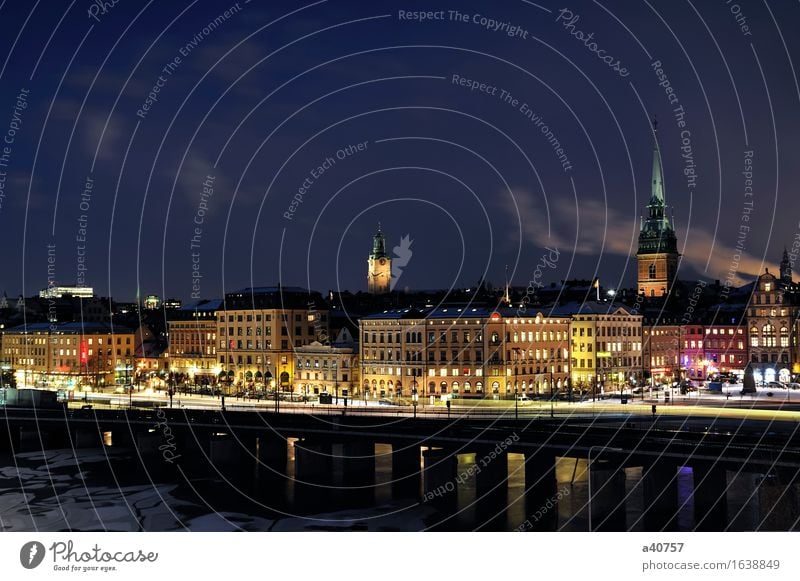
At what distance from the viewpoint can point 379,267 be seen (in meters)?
150

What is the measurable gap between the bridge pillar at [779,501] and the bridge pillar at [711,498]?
157cm

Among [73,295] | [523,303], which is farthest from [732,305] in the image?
[73,295]

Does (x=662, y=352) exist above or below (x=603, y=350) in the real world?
below

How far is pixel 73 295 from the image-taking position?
564 ft

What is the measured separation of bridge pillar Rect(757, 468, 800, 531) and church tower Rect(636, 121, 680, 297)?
285 feet

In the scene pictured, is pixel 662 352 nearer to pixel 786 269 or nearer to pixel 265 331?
pixel 786 269

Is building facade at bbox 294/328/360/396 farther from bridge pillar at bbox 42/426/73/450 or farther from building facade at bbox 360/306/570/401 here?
bridge pillar at bbox 42/426/73/450

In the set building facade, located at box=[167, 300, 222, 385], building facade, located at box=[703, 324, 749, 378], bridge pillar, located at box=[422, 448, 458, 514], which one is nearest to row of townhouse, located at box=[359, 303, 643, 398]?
building facade, located at box=[703, 324, 749, 378]

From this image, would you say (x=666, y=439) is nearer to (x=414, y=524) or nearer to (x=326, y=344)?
(x=414, y=524)

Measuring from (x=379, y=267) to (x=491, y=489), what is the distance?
100747 mm

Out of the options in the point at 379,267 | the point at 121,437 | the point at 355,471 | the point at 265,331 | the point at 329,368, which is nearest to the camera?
the point at 355,471

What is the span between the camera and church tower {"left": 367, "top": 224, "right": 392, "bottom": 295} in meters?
151

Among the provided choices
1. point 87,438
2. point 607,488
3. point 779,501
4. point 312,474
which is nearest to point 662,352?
point 312,474

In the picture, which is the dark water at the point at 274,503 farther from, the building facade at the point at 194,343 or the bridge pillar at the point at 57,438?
the building facade at the point at 194,343
